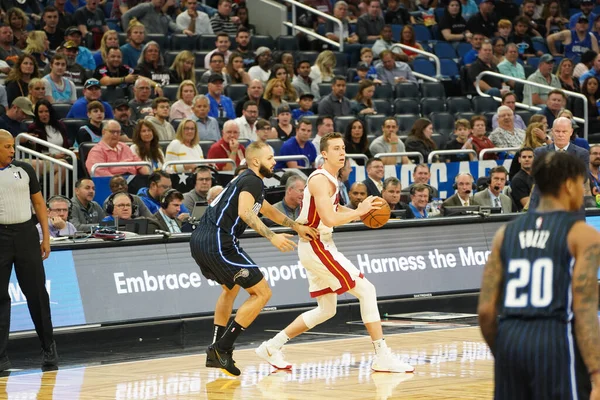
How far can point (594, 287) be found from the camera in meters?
4.63

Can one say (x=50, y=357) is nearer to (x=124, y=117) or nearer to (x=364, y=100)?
(x=124, y=117)

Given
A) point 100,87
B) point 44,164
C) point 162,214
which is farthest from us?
point 100,87

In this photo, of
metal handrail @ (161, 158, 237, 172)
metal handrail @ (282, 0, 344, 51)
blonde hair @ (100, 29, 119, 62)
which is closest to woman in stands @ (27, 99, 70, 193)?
metal handrail @ (161, 158, 237, 172)

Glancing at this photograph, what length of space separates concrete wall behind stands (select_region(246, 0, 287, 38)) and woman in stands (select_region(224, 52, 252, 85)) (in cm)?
346

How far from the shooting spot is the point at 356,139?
1650cm

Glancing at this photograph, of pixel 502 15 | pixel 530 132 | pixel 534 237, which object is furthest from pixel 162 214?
pixel 502 15

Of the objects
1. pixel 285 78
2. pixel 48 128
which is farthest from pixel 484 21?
pixel 48 128

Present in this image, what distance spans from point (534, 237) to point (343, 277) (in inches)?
190

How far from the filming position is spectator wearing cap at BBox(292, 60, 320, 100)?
1892 cm

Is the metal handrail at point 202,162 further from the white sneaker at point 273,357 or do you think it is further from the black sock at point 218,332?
the white sneaker at point 273,357

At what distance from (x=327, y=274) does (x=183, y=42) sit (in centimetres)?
1055

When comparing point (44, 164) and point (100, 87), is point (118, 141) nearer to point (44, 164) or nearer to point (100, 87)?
point (44, 164)

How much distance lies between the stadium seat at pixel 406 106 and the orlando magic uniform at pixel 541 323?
1461 cm

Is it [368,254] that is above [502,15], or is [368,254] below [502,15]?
below
